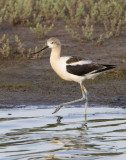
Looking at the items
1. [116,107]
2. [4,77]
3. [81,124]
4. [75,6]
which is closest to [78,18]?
[75,6]

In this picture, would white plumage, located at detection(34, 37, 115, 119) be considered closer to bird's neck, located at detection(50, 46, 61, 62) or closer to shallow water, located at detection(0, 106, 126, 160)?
bird's neck, located at detection(50, 46, 61, 62)

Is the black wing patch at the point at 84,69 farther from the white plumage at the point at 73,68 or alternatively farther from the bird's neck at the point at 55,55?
the bird's neck at the point at 55,55

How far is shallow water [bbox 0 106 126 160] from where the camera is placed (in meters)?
6.32

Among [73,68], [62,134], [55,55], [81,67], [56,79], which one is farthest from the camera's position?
[56,79]

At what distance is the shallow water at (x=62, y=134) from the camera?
6.32 metres

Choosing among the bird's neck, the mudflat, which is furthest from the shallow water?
the bird's neck

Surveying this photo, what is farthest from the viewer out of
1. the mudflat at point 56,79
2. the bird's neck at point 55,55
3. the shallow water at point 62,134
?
the mudflat at point 56,79

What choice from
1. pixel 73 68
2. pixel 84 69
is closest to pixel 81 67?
pixel 84 69

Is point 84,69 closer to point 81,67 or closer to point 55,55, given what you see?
point 81,67

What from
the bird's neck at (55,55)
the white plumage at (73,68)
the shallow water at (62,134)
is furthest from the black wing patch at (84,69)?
the shallow water at (62,134)

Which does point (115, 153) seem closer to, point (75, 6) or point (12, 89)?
point (12, 89)

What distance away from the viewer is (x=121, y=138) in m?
7.09

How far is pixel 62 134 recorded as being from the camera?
24.0 feet

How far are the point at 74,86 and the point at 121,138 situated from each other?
141 inches
